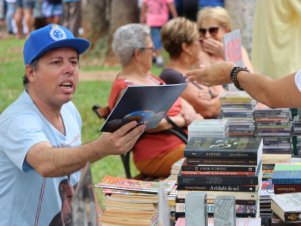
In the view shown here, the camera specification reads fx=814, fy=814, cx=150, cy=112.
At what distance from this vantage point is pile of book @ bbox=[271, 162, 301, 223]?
341 centimetres

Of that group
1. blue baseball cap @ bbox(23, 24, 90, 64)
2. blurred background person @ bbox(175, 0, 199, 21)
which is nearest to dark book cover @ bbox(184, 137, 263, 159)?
blue baseball cap @ bbox(23, 24, 90, 64)

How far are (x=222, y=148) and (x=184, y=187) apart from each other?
0.25m

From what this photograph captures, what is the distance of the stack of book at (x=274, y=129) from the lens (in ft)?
15.6

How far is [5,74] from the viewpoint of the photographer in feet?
47.3

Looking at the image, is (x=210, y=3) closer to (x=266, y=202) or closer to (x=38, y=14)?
(x=38, y=14)

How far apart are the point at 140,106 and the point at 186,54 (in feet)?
10.9

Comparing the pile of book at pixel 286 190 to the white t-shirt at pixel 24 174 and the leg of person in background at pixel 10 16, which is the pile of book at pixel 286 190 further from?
the leg of person in background at pixel 10 16

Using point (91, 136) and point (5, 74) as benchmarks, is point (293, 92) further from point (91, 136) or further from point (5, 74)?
point (5, 74)

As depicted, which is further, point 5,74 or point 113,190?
point 5,74

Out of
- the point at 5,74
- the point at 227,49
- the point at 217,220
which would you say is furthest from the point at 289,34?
the point at 5,74

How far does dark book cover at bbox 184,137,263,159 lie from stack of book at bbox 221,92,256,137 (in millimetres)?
1062

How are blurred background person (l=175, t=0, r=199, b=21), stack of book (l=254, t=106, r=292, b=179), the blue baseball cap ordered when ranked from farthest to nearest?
blurred background person (l=175, t=0, r=199, b=21) → stack of book (l=254, t=106, r=292, b=179) → the blue baseball cap

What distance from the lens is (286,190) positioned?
3.72 metres

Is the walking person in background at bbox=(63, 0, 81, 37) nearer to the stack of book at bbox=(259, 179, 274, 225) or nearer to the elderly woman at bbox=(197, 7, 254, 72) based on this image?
the elderly woman at bbox=(197, 7, 254, 72)
